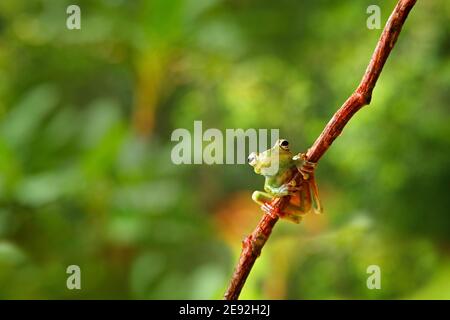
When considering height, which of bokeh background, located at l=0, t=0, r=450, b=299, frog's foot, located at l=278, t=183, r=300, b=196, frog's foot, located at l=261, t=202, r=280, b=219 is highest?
bokeh background, located at l=0, t=0, r=450, b=299

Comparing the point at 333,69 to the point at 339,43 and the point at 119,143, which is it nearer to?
the point at 339,43

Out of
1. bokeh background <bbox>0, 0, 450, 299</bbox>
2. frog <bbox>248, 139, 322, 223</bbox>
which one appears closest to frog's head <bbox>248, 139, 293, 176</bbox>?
frog <bbox>248, 139, 322, 223</bbox>

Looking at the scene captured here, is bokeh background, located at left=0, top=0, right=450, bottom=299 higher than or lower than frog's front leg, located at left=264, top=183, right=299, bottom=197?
higher

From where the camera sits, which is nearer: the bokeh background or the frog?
the frog

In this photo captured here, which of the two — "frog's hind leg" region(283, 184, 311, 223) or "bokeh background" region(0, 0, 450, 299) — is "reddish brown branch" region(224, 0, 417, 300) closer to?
"frog's hind leg" region(283, 184, 311, 223)

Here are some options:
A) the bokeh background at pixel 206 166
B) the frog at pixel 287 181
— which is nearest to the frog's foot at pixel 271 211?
the frog at pixel 287 181

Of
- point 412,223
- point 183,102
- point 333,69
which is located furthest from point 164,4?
point 412,223
